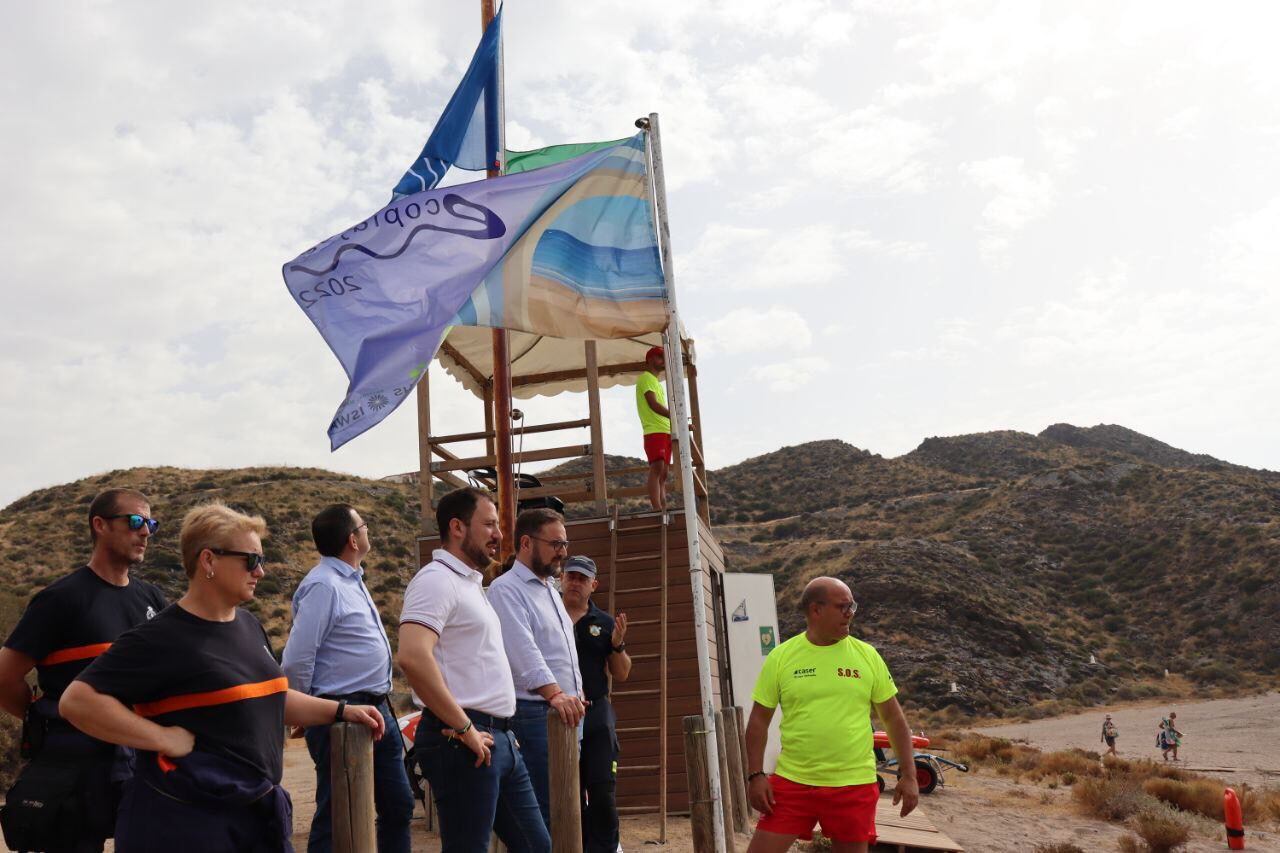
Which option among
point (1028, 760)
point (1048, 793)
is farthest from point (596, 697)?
point (1028, 760)

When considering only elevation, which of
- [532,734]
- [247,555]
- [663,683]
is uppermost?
[247,555]

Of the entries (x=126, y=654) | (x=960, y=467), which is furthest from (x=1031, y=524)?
(x=126, y=654)

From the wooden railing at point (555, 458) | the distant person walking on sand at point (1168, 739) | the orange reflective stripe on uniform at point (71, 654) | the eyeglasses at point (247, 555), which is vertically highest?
the wooden railing at point (555, 458)

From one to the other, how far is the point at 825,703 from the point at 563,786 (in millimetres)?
1574

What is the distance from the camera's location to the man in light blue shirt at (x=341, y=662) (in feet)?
15.6

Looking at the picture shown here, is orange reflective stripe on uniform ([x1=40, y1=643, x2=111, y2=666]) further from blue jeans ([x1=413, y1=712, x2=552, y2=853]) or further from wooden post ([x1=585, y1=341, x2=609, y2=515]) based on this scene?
wooden post ([x1=585, y1=341, x2=609, y2=515])

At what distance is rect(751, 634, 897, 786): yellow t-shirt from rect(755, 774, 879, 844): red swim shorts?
0.05m

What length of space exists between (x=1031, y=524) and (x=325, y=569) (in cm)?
6889

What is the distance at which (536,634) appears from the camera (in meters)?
5.35

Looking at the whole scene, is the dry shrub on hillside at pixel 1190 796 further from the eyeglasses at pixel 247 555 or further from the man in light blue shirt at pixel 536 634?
the eyeglasses at pixel 247 555

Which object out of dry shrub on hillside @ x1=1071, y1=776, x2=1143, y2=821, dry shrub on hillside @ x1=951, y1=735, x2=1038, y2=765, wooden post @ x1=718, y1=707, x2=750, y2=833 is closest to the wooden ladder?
wooden post @ x1=718, y1=707, x2=750, y2=833

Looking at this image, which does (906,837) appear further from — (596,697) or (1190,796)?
(1190,796)

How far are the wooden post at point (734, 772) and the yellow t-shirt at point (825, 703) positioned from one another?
9.01 feet

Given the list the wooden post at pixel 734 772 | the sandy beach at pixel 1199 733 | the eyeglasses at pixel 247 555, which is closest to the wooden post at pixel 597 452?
the wooden post at pixel 734 772
